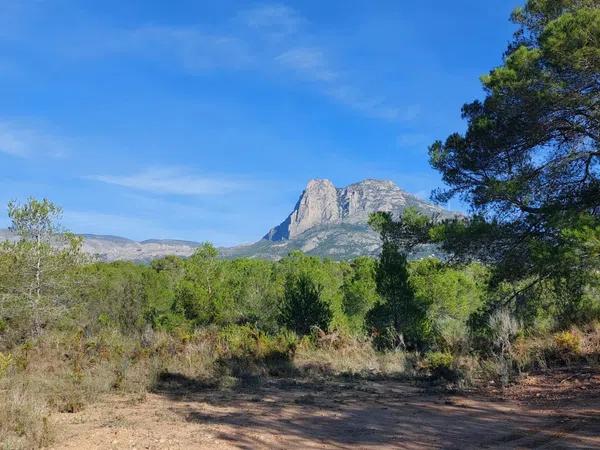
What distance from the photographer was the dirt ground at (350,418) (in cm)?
628

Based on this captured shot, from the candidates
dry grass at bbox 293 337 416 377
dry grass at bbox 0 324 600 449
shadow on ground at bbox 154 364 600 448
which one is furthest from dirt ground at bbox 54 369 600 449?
dry grass at bbox 293 337 416 377

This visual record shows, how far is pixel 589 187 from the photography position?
11.1 m

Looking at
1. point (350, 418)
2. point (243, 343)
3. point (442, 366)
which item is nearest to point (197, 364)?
point (243, 343)

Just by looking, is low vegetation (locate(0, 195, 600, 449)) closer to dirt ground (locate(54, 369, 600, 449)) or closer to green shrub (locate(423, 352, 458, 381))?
green shrub (locate(423, 352, 458, 381))

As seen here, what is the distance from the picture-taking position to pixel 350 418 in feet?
25.1

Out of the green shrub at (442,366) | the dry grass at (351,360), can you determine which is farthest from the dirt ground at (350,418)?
the dry grass at (351,360)

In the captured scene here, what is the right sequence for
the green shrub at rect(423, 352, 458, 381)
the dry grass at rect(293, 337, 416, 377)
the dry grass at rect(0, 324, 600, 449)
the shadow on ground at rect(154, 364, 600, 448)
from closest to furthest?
the shadow on ground at rect(154, 364, 600, 448) → the dry grass at rect(0, 324, 600, 449) → the green shrub at rect(423, 352, 458, 381) → the dry grass at rect(293, 337, 416, 377)

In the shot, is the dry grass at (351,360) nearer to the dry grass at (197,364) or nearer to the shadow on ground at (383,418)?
the dry grass at (197,364)

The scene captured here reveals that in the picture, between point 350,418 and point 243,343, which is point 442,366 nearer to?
point 350,418

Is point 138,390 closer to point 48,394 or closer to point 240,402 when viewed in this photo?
point 48,394

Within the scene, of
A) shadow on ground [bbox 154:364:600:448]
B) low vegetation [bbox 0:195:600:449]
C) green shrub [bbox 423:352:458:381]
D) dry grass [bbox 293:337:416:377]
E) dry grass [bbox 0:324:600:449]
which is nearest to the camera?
shadow on ground [bbox 154:364:600:448]

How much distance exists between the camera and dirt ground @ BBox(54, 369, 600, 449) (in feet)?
20.6

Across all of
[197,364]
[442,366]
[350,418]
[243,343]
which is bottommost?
[197,364]

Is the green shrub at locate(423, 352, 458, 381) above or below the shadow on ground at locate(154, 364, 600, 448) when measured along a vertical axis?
above
